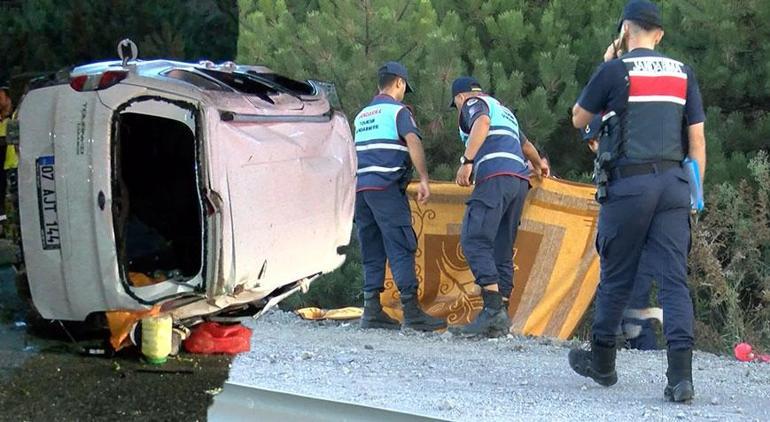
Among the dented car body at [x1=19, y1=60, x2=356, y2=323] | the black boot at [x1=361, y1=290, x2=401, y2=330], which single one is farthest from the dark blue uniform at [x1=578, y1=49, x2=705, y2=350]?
the black boot at [x1=361, y1=290, x2=401, y2=330]

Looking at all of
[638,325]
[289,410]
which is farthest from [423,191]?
[289,410]

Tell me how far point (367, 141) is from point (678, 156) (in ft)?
10.2

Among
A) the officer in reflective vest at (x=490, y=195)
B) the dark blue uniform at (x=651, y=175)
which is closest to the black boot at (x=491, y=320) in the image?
the officer in reflective vest at (x=490, y=195)

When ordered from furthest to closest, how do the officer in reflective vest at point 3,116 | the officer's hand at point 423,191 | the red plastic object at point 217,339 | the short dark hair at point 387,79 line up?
1. the officer in reflective vest at point 3,116
2. the short dark hair at point 387,79
3. the officer's hand at point 423,191
4. the red plastic object at point 217,339

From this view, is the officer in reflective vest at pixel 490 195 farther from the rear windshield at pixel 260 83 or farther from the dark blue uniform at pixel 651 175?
the dark blue uniform at pixel 651 175

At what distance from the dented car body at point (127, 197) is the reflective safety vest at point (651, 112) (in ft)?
5.35

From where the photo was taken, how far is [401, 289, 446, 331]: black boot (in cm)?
862

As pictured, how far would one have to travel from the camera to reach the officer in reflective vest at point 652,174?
580 cm

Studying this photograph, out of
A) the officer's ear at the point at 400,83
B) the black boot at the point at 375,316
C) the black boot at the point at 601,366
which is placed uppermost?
the officer's ear at the point at 400,83

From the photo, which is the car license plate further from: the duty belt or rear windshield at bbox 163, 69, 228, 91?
the duty belt

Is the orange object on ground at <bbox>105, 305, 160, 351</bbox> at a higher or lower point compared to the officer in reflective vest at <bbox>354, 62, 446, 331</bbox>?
lower

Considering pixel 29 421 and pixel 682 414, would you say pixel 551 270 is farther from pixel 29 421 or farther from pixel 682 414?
pixel 29 421

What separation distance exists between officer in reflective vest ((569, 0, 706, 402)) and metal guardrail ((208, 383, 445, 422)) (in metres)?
1.85

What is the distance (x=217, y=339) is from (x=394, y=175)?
2013 millimetres
